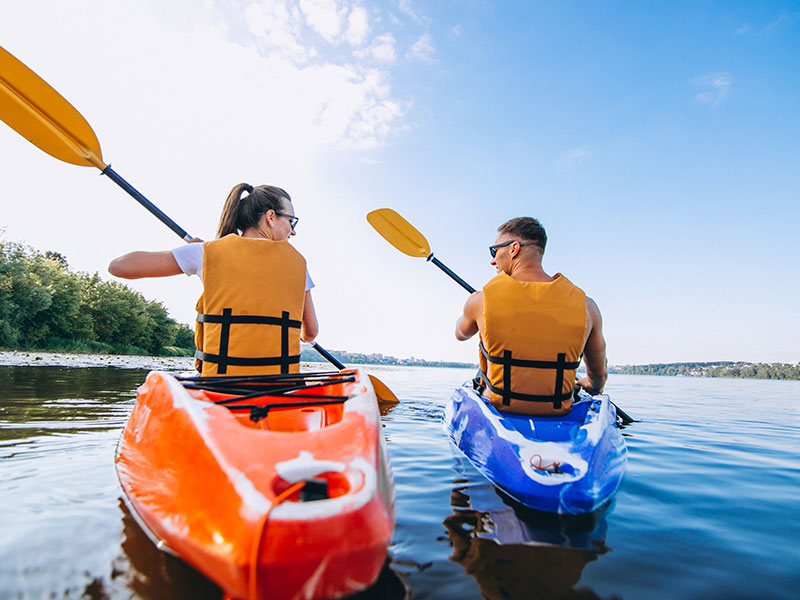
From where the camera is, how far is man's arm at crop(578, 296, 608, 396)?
316 cm

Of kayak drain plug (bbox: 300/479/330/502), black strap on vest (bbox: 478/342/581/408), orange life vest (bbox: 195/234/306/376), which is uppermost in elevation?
orange life vest (bbox: 195/234/306/376)

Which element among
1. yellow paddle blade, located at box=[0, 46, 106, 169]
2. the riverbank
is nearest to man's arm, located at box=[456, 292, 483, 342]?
yellow paddle blade, located at box=[0, 46, 106, 169]

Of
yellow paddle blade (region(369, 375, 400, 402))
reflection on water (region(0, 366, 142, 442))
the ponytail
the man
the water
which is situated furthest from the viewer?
yellow paddle blade (region(369, 375, 400, 402))

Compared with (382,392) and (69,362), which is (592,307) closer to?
(382,392)

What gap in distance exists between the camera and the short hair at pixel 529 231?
3430 mm

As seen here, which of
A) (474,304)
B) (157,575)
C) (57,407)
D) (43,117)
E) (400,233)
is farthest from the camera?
(400,233)

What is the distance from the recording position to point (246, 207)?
3086 millimetres

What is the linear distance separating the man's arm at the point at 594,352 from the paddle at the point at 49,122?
341 centimetres

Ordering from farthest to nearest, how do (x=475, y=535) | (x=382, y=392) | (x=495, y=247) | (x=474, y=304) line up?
(x=382, y=392), (x=495, y=247), (x=474, y=304), (x=475, y=535)

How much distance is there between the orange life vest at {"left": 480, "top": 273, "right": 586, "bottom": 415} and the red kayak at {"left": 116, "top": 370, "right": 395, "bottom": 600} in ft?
4.38

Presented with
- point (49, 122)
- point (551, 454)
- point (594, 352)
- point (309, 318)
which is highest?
point (49, 122)

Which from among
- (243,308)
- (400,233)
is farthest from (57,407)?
(400,233)

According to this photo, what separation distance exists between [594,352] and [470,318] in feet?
3.35

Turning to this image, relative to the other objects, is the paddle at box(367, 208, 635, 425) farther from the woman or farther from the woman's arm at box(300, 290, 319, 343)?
the woman
